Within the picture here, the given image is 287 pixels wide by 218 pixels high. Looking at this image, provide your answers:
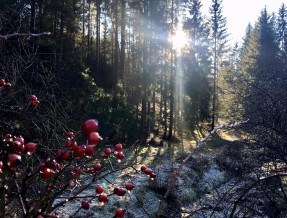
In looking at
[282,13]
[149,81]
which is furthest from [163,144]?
[282,13]

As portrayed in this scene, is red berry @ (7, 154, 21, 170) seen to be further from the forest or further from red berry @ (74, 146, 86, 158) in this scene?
red berry @ (74, 146, 86, 158)

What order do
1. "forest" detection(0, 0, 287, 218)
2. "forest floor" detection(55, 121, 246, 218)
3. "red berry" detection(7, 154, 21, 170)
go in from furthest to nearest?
"forest floor" detection(55, 121, 246, 218)
"forest" detection(0, 0, 287, 218)
"red berry" detection(7, 154, 21, 170)

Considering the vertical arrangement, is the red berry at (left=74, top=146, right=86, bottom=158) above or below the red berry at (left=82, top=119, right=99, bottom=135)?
below

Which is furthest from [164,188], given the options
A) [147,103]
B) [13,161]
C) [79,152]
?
[147,103]

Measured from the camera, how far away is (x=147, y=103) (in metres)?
22.2

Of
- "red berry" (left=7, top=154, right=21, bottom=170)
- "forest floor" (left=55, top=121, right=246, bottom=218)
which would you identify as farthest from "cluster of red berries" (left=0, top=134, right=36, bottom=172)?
"forest floor" (left=55, top=121, right=246, bottom=218)

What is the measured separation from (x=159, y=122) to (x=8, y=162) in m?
19.2

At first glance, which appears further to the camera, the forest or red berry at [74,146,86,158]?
the forest

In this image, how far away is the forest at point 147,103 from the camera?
12.4 feet

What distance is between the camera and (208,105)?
22766 millimetres

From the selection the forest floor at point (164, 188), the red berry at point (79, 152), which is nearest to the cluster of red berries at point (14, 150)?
the red berry at point (79, 152)

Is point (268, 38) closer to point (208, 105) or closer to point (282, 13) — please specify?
point (208, 105)

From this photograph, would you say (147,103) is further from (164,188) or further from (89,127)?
(89,127)

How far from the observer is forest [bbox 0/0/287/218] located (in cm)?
378
